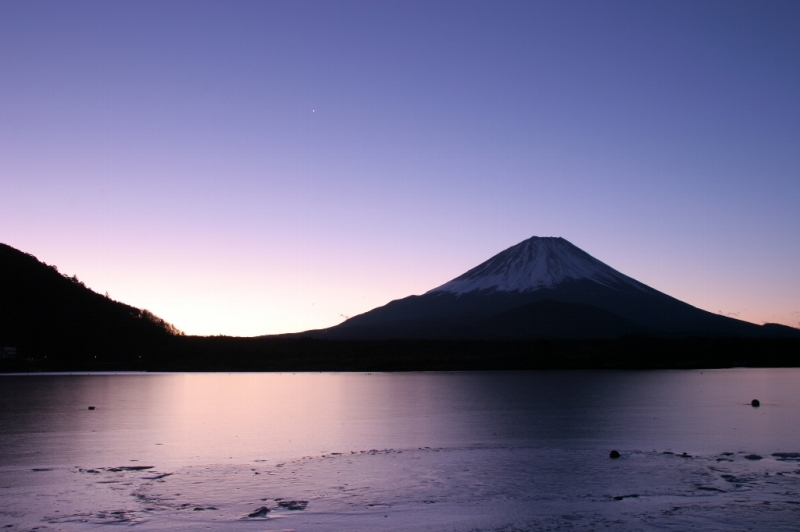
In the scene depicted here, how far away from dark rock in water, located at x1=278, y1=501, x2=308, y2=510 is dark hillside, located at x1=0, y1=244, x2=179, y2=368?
94.4 m

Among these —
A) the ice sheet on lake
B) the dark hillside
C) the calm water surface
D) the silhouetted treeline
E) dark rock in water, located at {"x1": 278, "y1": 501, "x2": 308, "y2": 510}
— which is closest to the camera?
the ice sheet on lake

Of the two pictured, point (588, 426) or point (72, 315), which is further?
point (72, 315)

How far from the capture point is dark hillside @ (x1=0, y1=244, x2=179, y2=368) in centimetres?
10256

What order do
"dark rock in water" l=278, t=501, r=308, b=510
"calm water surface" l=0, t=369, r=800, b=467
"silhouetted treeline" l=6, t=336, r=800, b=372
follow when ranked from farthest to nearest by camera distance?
"silhouetted treeline" l=6, t=336, r=800, b=372, "calm water surface" l=0, t=369, r=800, b=467, "dark rock in water" l=278, t=501, r=308, b=510

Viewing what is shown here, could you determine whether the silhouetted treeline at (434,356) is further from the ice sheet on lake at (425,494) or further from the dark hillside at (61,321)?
the ice sheet on lake at (425,494)

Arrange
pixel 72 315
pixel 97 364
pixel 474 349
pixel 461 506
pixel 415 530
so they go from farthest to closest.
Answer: pixel 474 349
pixel 72 315
pixel 97 364
pixel 461 506
pixel 415 530

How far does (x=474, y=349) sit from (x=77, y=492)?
107 m

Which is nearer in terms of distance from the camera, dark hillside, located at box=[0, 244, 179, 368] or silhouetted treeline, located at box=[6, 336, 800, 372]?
dark hillside, located at box=[0, 244, 179, 368]

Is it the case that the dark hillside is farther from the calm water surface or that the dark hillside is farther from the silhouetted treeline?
the calm water surface

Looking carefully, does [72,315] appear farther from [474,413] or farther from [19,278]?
[474,413]

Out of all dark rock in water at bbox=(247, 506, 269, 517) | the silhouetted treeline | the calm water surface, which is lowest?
dark rock in water at bbox=(247, 506, 269, 517)

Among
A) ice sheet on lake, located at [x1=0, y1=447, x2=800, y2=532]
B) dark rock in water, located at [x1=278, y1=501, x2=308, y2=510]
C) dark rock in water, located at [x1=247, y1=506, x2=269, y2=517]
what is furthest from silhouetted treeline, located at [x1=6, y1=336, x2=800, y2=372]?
dark rock in water, located at [x1=247, y1=506, x2=269, y2=517]

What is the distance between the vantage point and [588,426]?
993 inches

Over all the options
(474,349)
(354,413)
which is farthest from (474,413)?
(474,349)
